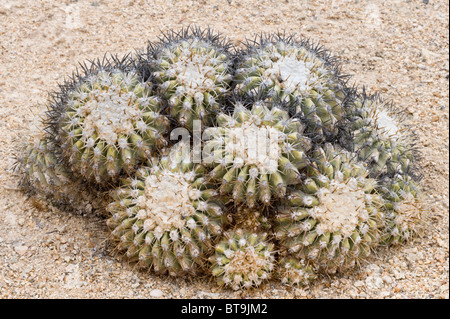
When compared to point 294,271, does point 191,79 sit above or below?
above

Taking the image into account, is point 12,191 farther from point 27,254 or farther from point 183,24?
point 183,24

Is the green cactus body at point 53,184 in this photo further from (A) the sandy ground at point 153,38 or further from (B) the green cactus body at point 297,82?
(B) the green cactus body at point 297,82

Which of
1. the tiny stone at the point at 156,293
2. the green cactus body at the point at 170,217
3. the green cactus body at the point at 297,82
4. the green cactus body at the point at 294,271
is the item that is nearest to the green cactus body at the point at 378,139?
the green cactus body at the point at 297,82

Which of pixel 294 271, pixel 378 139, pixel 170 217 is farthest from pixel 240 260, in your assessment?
pixel 378 139

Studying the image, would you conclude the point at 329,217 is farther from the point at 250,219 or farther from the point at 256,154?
the point at 256,154
